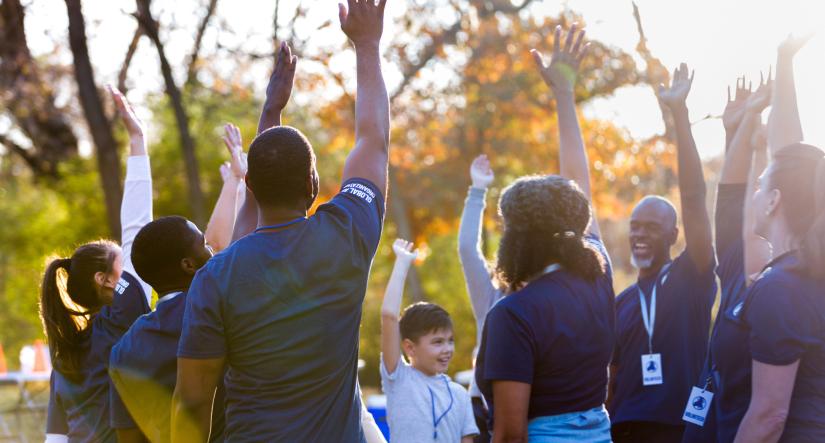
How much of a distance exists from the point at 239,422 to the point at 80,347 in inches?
61.3

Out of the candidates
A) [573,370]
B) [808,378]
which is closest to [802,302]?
[808,378]

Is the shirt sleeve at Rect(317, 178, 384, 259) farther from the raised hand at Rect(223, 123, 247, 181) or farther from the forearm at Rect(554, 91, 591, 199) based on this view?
the forearm at Rect(554, 91, 591, 199)

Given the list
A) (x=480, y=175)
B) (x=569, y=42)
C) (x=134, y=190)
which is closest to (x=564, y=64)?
(x=569, y=42)

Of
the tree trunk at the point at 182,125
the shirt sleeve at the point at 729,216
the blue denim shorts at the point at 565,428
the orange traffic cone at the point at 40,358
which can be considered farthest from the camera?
the tree trunk at the point at 182,125

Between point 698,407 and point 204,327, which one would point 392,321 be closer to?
point 698,407

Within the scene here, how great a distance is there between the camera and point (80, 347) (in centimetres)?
447

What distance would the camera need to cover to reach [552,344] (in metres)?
3.70

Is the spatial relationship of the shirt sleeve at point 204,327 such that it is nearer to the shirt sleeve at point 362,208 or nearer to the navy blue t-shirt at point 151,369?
the shirt sleeve at point 362,208

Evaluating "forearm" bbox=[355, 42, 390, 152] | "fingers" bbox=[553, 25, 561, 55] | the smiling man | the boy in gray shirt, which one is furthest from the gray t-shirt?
"forearm" bbox=[355, 42, 390, 152]

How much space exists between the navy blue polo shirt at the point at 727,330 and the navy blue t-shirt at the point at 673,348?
455 millimetres

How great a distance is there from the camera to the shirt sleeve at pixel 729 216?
4559 mm

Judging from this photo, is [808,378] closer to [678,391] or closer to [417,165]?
[678,391]

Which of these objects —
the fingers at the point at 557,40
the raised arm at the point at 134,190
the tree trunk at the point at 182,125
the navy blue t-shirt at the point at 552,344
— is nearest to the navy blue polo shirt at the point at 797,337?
the navy blue t-shirt at the point at 552,344

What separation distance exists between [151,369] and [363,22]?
56.9 inches
